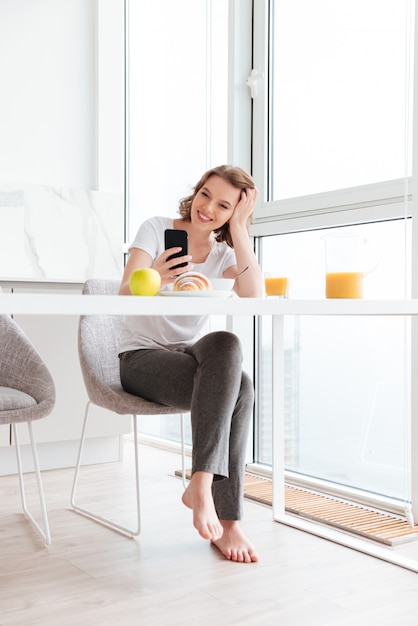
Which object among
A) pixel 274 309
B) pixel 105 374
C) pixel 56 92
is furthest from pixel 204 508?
pixel 56 92

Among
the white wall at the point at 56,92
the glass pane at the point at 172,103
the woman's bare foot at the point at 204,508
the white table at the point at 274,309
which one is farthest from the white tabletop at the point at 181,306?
the white wall at the point at 56,92

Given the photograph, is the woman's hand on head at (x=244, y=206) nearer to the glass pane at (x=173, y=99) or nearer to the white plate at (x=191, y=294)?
the white plate at (x=191, y=294)

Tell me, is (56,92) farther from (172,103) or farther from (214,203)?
(214,203)

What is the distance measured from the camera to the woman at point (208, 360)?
1956mm

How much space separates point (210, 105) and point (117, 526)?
211cm

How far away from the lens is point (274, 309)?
164cm

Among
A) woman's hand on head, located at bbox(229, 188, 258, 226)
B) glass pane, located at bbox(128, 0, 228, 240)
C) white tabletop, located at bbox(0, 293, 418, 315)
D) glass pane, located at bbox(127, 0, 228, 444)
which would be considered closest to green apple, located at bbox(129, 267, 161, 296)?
white tabletop, located at bbox(0, 293, 418, 315)

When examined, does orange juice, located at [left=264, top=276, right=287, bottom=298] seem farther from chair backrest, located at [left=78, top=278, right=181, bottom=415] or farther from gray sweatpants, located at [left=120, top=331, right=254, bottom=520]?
chair backrest, located at [left=78, top=278, right=181, bottom=415]

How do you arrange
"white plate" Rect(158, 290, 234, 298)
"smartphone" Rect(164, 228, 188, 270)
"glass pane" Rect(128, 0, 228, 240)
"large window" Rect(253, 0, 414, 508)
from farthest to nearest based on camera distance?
"glass pane" Rect(128, 0, 228, 240)
"large window" Rect(253, 0, 414, 508)
"smartphone" Rect(164, 228, 188, 270)
"white plate" Rect(158, 290, 234, 298)

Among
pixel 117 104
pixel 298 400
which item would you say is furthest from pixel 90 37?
pixel 298 400

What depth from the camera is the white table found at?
51.9 inches

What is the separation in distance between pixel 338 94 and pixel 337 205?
43cm

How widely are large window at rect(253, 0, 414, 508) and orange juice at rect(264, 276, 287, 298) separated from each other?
2.37 ft

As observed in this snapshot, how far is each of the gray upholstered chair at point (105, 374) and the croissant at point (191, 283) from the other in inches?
23.7
